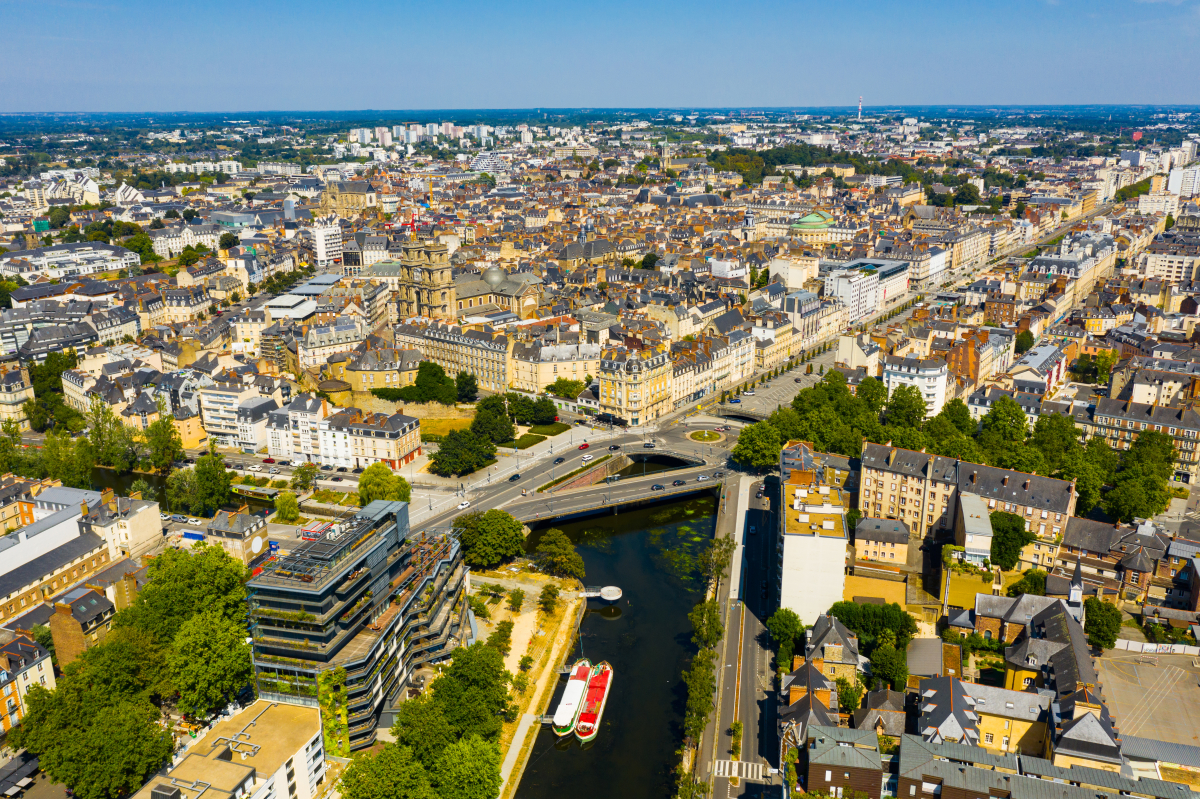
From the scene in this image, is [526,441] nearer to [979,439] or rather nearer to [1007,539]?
[979,439]

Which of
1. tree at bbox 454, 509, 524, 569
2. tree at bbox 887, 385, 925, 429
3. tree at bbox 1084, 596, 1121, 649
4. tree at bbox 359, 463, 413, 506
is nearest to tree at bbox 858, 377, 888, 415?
tree at bbox 887, 385, 925, 429

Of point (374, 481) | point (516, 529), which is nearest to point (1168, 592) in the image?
point (516, 529)

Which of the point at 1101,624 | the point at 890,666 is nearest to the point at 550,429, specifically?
the point at 890,666

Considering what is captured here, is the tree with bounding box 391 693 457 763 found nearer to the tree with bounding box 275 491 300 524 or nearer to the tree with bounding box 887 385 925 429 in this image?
the tree with bounding box 275 491 300 524

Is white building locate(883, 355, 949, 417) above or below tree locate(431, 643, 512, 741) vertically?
above

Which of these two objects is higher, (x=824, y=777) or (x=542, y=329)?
(x=542, y=329)

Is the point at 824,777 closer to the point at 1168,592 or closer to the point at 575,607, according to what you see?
the point at 575,607

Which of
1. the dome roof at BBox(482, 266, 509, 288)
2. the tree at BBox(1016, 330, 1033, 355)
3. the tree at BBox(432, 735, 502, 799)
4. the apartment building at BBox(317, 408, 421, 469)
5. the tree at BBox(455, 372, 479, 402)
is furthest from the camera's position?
the dome roof at BBox(482, 266, 509, 288)
